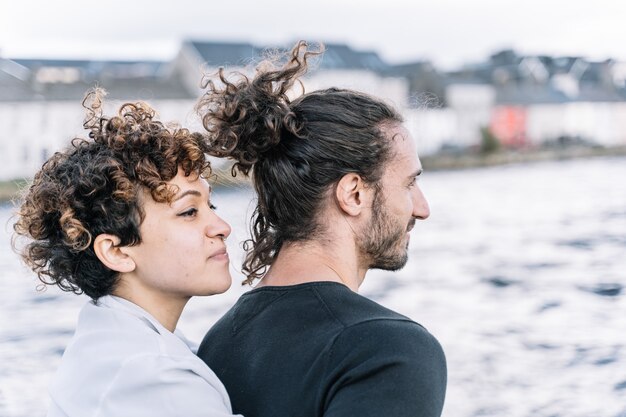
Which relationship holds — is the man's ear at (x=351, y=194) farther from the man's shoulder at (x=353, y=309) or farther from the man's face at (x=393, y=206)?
the man's shoulder at (x=353, y=309)

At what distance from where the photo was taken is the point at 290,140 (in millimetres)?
1414

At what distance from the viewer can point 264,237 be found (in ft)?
5.05

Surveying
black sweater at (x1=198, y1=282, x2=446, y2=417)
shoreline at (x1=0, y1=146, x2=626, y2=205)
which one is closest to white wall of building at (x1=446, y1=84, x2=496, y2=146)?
shoreline at (x1=0, y1=146, x2=626, y2=205)

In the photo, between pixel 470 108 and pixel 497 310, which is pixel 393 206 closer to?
pixel 497 310

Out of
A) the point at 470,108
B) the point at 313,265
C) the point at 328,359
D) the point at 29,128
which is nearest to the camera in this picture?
the point at 328,359

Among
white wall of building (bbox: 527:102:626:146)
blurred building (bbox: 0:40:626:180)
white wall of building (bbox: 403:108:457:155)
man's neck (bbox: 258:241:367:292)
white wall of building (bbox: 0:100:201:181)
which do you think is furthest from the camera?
white wall of building (bbox: 527:102:626:146)

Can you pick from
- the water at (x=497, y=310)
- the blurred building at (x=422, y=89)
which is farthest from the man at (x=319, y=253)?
the blurred building at (x=422, y=89)

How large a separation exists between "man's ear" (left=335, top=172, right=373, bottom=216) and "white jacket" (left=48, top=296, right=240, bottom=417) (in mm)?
317

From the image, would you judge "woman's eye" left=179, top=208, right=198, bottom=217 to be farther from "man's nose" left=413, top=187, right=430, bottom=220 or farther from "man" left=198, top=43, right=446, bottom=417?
"man's nose" left=413, top=187, right=430, bottom=220

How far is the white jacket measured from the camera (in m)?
1.21

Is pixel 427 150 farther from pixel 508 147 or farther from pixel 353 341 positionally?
pixel 353 341

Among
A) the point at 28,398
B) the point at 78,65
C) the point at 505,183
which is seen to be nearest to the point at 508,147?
the point at 505,183

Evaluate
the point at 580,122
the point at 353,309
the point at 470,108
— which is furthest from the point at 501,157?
the point at 353,309

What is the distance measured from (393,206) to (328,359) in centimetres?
33
